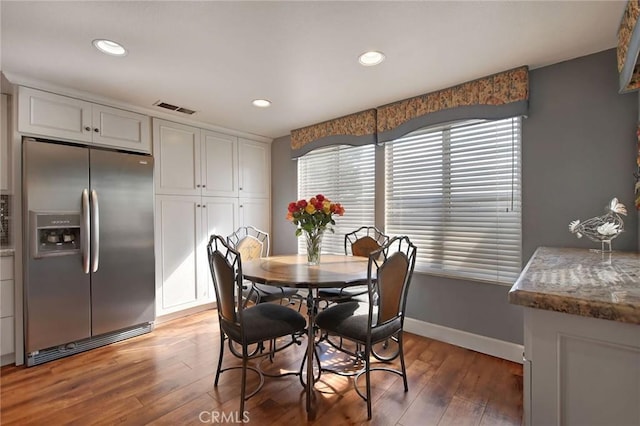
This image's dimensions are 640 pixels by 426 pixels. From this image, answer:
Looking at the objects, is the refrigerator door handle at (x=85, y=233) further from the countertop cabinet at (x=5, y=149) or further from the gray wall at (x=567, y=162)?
the gray wall at (x=567, y=162)

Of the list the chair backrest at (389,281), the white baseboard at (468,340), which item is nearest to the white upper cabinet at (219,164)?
the chair backrest at (389,281)

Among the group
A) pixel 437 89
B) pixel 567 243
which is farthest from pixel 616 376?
pixel 437 89

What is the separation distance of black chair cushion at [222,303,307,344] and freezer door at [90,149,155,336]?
147 cm

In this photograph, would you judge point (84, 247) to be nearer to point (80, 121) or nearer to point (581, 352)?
point (80, 121)

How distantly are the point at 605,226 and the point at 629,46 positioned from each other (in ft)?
3.04

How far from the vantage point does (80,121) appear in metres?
2.63

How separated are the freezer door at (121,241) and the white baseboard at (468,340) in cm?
265

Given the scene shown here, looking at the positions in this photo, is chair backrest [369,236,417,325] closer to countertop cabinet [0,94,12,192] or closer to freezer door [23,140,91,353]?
freezer door [23,140,91,353]

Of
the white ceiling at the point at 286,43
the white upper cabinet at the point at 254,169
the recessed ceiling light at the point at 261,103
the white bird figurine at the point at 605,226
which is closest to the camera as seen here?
the white ceiling at the point at 286,43

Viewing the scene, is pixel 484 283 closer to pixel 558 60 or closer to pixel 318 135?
pixel 558 60

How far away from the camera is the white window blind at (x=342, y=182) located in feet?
11.0

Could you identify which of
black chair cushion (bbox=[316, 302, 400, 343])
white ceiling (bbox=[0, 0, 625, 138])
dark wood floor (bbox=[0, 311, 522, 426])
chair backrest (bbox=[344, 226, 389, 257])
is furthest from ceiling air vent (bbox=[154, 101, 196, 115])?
black chair cushion (bbox=[316, 302, 400, 343])

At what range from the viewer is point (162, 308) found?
318 cm

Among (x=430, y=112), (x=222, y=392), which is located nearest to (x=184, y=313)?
(x=222, y=392)
